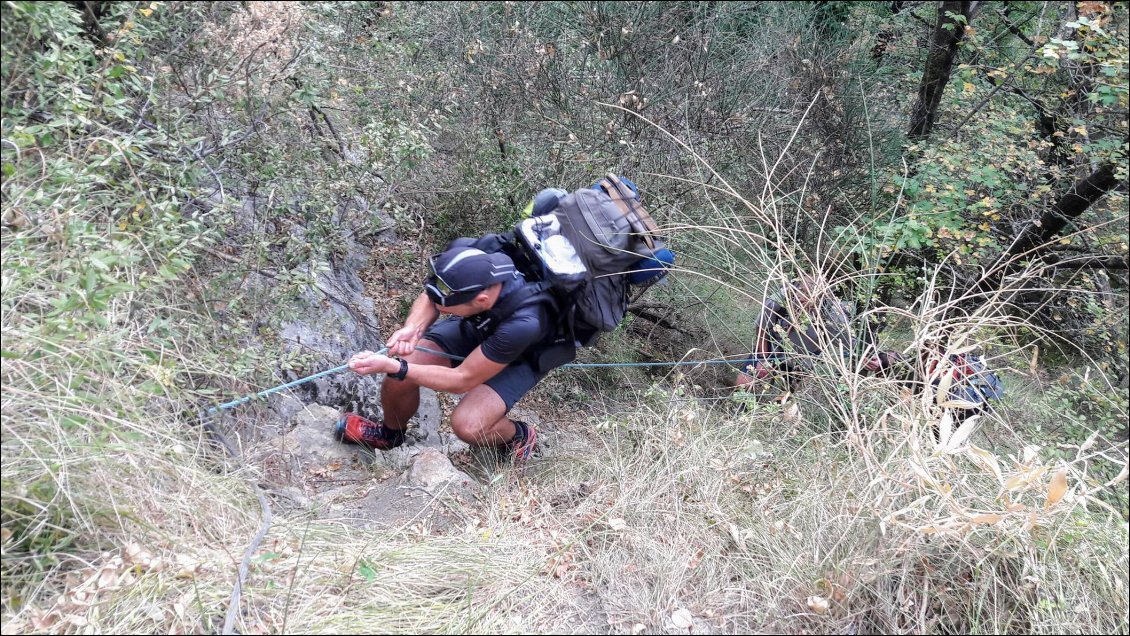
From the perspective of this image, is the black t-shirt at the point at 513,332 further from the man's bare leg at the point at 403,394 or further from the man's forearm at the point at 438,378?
the man's bare leg at the point at 403,394

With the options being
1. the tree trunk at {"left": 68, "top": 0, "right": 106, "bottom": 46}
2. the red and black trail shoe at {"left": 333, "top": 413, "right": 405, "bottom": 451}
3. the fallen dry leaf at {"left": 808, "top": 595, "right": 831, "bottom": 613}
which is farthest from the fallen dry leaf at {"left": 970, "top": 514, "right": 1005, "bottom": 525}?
the tree trunk at {"left": 68, "top": 0, "right": 106, "bottom": 46}

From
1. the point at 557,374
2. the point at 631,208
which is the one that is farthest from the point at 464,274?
the point at 557,374

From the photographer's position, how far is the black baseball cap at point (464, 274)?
348 centimetres

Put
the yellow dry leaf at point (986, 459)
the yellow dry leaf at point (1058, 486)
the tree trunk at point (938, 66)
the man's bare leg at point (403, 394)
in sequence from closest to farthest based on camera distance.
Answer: the yellow dry leaf at point (1058, 486)
the yellow dry leaf at point (986, 459)
the man's bare leg at point (403, 394)
the tree trunk at point (938, 66)

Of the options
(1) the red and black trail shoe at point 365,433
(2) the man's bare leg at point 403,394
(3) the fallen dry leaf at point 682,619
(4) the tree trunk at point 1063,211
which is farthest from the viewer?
(4) the tree trunk at point 1063,211

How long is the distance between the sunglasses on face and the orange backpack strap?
798mm

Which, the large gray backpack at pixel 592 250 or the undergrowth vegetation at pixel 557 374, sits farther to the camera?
the large gray backpack at pixel 592 250

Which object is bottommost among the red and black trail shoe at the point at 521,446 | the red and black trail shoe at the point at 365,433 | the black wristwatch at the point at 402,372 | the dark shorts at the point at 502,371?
the red and black trail shoe at the point at 521,446

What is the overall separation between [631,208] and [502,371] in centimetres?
105

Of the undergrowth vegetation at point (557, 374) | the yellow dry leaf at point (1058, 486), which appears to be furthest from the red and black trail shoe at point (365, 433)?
the yellow dry leaf at point (1058, 486)

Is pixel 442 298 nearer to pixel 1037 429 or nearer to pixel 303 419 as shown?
pixel 303 419

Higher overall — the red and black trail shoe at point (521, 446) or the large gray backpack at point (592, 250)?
the large gray backpack at point (592, 250)

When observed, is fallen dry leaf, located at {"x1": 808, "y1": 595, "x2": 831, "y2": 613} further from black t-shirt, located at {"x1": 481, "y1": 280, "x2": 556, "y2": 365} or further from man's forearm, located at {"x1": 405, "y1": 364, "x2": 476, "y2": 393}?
man's forearm, located at {"x1": 405, "y1": 364, "x2": 476, "y2": 393}

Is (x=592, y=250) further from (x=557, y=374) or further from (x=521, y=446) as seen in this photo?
(x=557, y=374)
